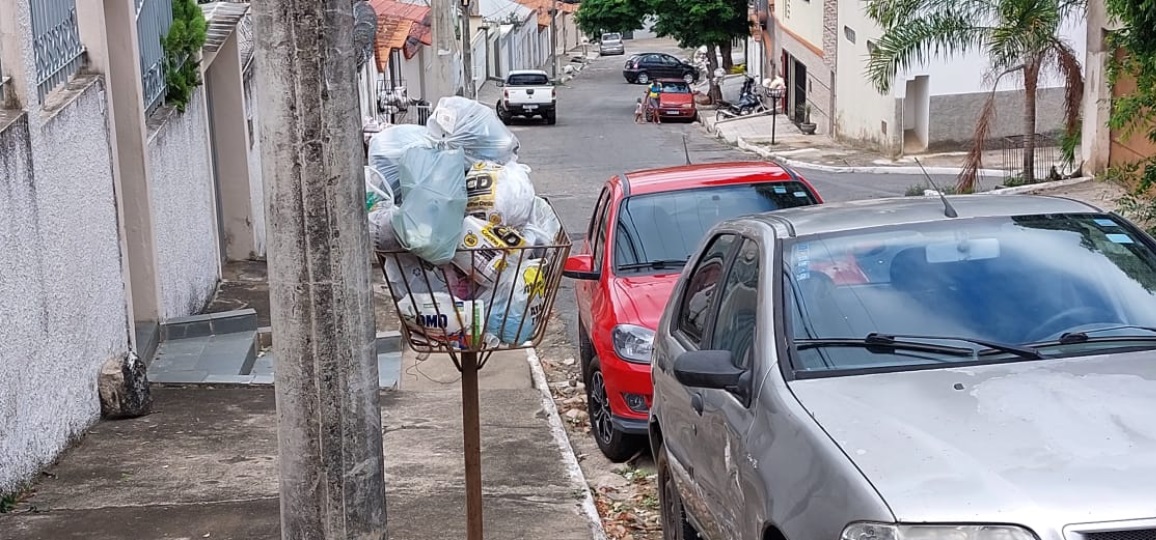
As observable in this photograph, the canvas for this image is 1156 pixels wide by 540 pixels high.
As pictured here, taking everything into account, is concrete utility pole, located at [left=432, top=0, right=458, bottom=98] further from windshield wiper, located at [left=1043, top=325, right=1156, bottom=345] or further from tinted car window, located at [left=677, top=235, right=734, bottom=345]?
windshield wiper, located at [left=1043, top=325, right=1156, bottom=345]

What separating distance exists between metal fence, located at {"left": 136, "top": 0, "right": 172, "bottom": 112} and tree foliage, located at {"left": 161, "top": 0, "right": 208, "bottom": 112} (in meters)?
0.13

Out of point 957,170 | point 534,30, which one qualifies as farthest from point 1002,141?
point 534,30

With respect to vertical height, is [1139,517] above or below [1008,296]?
below

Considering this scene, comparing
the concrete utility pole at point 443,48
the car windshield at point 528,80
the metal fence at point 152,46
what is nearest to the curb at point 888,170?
the concrete utility pole at point 443,48

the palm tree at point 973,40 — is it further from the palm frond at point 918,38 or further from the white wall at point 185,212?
the white wall at point 185,212

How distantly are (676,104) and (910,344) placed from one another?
3940 cm

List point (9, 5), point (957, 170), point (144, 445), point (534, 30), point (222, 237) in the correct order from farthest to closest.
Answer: point (534, 30), point (957, 170), point (222, 237), point (144, 445), point (9, 5)

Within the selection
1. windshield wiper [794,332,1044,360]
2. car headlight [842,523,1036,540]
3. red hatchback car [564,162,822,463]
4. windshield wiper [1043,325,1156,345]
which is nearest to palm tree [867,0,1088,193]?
red hatchback car [564,162,822,463]

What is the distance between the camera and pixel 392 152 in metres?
5.37

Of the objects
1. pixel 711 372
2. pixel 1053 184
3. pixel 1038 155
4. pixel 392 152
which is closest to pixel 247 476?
pixel 392 152

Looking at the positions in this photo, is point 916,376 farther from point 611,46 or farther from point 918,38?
point 611,46

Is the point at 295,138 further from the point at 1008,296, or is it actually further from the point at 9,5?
the point at 9,5

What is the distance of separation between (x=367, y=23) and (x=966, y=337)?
406 inches

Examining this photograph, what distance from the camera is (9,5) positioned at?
720cm
